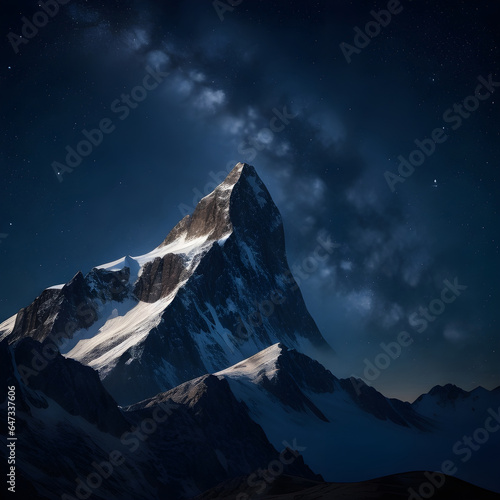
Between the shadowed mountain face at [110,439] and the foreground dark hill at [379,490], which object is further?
the shadowed mountain face at [110,439]

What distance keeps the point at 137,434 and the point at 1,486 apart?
4296 cm

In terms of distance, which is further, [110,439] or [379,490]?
[110,439]

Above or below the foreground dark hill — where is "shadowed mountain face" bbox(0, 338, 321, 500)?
above

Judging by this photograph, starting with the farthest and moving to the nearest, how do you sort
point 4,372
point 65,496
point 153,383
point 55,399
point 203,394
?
1. point 153,383
2. point 203,394
3. point 55,399
4. point 4,372
5. point 65,496

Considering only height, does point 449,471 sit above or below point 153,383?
below

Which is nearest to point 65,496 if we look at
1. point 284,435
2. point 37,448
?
point 37,448

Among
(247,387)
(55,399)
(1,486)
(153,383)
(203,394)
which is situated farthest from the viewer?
(153,383)

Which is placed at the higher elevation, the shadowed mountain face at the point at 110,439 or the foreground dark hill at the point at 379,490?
the shadowed mountain face at the point at 110,439

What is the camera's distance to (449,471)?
A: 182500 mm

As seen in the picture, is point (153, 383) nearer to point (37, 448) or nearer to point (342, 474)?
point (342, 474)

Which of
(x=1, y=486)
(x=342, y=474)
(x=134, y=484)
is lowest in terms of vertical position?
(x=342, y=474)

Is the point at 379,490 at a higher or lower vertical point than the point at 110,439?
lower

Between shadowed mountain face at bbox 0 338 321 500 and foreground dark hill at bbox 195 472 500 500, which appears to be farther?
shadowed mountain face at bbox 0 338 321 500

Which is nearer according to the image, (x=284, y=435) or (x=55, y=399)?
(x=55, y=399)
